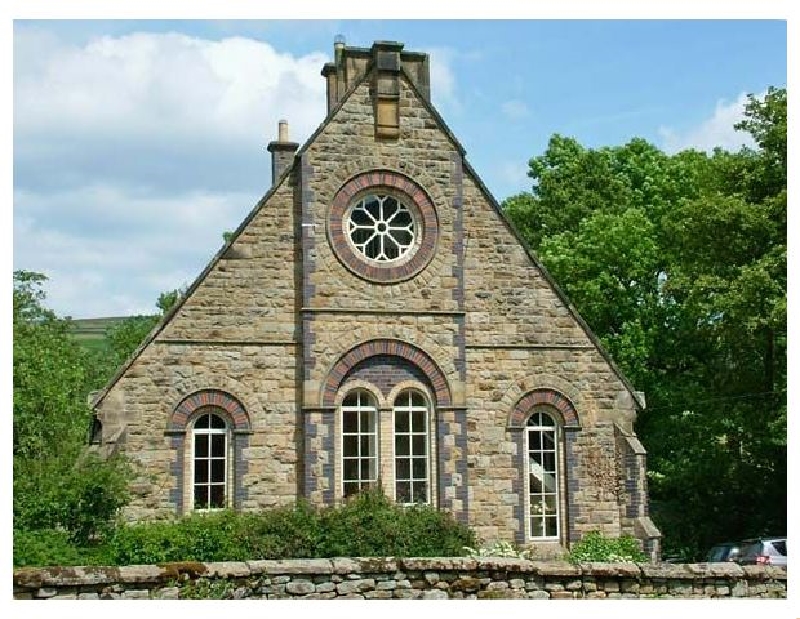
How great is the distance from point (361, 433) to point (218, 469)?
2836 mm

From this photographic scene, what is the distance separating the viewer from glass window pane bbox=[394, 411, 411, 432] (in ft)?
73.8

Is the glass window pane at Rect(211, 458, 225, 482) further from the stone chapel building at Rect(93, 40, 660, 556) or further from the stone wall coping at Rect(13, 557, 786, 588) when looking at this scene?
the stone wall coping at Rect(13, 557, 786, 588)

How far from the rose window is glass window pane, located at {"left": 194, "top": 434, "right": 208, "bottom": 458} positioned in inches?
189

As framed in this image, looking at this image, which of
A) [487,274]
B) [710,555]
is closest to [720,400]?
[710,555]

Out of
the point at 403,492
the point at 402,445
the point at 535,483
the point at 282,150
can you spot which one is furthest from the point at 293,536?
the point at 282,150

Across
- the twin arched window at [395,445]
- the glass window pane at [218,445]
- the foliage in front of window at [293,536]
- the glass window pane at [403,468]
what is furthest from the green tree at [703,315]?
the glass window pane at [218,445]

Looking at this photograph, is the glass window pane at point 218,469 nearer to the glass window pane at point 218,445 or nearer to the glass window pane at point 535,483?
the glass window pane at point 218,445

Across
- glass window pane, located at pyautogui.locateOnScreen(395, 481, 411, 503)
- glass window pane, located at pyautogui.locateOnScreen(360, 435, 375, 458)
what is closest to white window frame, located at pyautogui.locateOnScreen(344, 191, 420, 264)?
glass window pane, located at pyautogui.locateOnScreen(360, 435, 375, 458)

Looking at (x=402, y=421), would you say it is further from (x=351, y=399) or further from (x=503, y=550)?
(x=503, y=550)

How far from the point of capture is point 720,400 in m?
30.0

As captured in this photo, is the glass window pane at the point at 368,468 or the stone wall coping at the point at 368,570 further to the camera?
the glass window pane at the point at 368,468

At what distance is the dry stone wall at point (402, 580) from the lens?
12.9 m

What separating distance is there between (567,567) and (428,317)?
942 cm

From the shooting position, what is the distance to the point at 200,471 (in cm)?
2172
